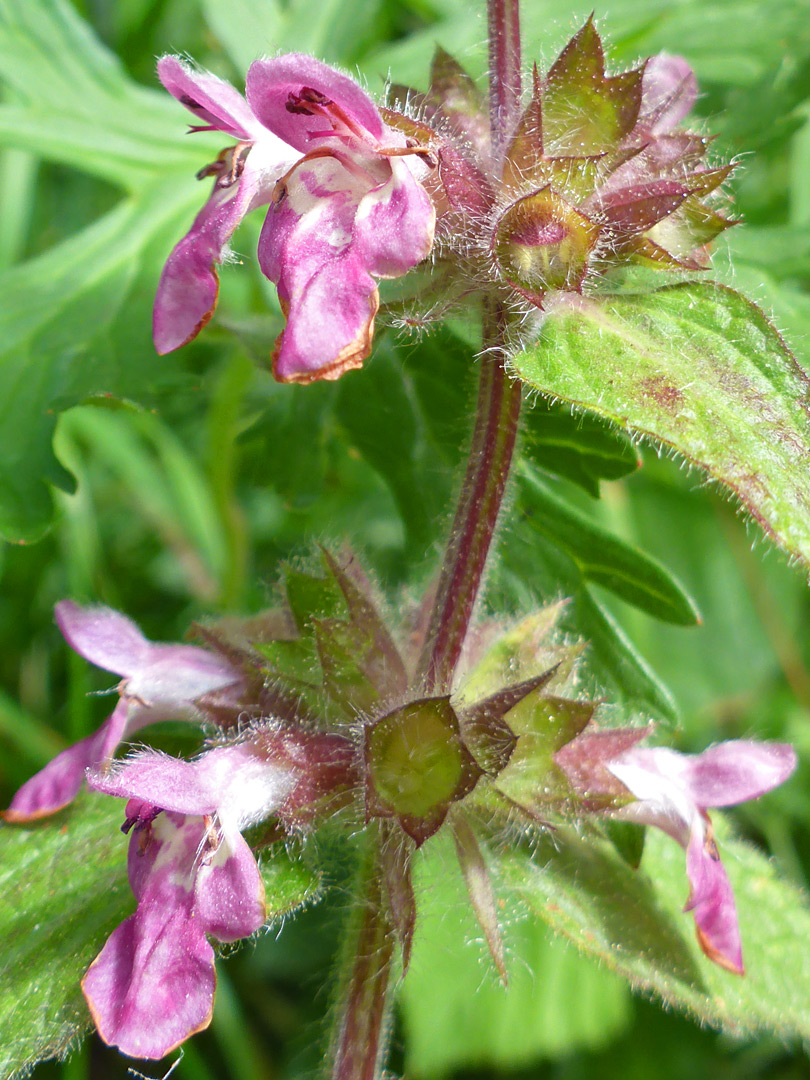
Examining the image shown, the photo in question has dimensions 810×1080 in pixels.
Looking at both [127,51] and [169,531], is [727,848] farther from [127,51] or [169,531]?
[127,51]

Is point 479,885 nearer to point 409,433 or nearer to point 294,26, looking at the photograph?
point 409,433

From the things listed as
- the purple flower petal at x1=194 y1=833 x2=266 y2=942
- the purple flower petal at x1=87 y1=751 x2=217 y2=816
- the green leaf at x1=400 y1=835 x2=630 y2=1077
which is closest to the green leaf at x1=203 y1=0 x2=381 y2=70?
the purple flower petal at x1=87 y1=751 x2=217 y2=816

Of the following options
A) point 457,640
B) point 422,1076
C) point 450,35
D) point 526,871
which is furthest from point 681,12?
point 422,1076

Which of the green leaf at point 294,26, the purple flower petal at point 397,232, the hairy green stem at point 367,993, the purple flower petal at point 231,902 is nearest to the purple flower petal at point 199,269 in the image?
the purple flower petal at point 397,232

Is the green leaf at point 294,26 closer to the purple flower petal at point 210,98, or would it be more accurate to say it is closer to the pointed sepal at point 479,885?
the purple flower petal at point 210,98

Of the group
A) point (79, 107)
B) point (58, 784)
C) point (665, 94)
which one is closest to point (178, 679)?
point (58, 784)
